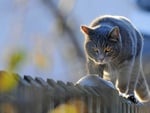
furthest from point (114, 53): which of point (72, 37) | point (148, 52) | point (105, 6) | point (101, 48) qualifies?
point (148, 52)

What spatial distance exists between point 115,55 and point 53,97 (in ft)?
9.88

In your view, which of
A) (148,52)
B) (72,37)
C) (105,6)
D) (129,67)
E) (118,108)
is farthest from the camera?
(148,52)

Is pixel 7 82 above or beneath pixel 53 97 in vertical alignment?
above

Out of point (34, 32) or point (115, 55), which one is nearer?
point (34, 32)

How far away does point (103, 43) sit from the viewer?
15.7 ft

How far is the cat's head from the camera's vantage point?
15.5ft

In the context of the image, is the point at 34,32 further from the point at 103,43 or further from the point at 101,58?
the point at 103,43

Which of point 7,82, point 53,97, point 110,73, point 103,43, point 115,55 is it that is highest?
point 7,82

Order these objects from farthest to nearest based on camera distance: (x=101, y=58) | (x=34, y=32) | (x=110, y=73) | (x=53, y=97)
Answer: (x=110, y=73), (x=101, y=58), (x=34, y=32), (x=53, y=97)

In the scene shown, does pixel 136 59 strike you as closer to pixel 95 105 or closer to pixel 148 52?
pixel 95 105

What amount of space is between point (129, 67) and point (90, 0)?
4.50 feet

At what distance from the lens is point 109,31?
15.6 ft

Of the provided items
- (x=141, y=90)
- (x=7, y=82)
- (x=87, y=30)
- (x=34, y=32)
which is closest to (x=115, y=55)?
(x=87, y=30)

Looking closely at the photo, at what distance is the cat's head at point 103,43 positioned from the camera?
4.72 metres
